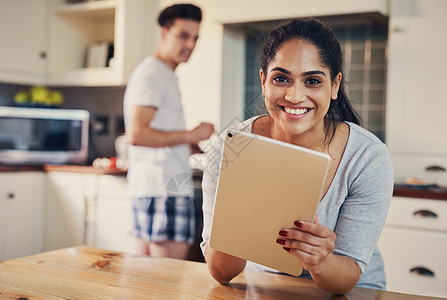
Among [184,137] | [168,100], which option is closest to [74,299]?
[184,137]

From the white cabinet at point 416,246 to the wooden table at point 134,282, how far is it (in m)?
1.43

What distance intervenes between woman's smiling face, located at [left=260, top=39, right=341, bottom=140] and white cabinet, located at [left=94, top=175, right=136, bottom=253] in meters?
2.00

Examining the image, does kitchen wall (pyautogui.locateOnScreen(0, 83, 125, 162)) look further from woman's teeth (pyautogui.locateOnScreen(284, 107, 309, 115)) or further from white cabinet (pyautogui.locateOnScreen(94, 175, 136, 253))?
woman's teeth (pyautogui.locateOnScreen(284, 107, 309, 115))

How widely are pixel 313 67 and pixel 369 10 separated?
1655mm

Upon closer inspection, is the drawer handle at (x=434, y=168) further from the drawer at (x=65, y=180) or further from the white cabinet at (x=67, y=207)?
the drawer at (x=65, y=180)

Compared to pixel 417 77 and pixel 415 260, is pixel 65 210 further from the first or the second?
pixel 417 77

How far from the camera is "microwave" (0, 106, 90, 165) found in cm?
325

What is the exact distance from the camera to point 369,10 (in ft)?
8.41

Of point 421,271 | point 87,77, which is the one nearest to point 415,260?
point 421,271

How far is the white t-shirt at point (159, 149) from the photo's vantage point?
6.76ft

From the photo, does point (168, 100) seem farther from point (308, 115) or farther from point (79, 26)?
point (79, 26)

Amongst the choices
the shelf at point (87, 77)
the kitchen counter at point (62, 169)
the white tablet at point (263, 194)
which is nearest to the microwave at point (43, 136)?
the kitchen counter at point (62, 169)

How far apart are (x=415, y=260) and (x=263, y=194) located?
174cm

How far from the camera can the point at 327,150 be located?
47.1 inches
